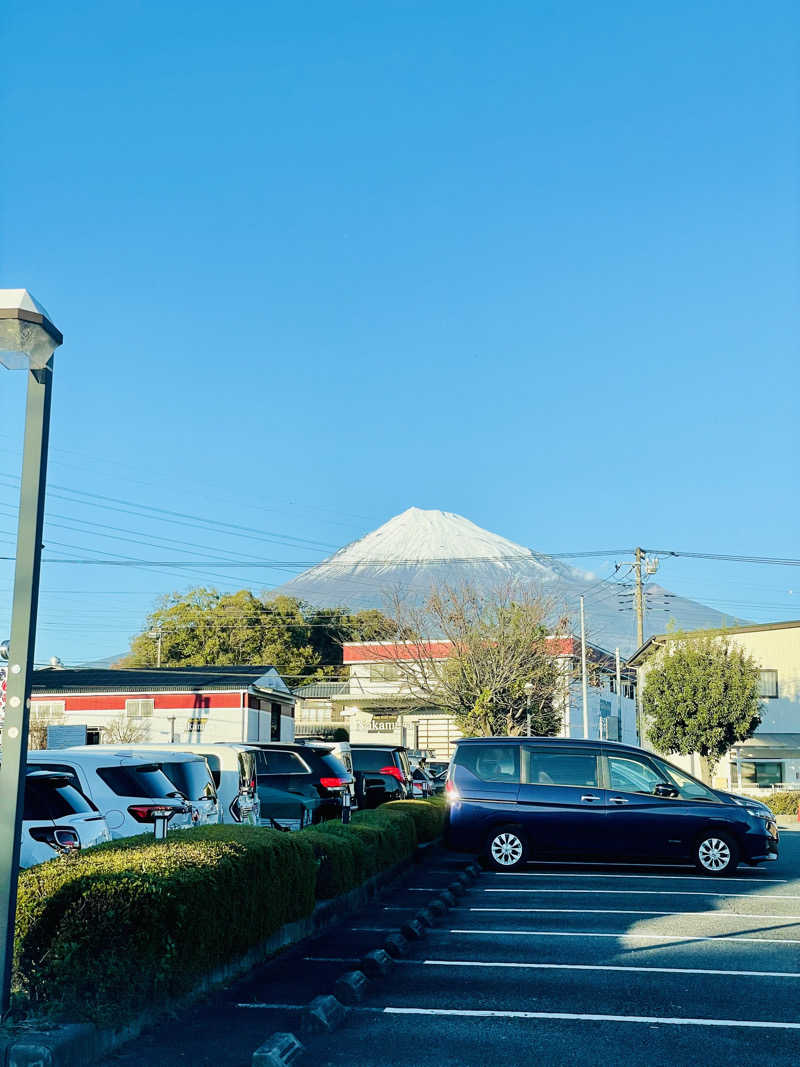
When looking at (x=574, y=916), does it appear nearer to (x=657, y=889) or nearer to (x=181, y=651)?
(x=657, y=889)

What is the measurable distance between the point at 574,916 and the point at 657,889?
3.01 meters

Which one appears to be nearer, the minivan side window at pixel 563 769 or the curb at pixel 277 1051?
the curb at pixel 277 1051

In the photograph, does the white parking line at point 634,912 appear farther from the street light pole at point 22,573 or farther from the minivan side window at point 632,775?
the street light pole at point 22,573

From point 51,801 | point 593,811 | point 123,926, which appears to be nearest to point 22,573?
point 123,926

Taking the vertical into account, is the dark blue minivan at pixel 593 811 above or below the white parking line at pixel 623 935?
above

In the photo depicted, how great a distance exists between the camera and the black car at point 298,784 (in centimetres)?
1761

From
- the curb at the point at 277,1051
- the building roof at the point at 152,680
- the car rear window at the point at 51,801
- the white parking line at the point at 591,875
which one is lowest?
the white parking line at the point at 591,875

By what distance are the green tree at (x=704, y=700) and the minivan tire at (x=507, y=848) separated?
29.3 m

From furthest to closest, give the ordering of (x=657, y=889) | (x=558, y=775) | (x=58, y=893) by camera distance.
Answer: (x=558, y=775), (x=657, y=889), (x=58, y=893)

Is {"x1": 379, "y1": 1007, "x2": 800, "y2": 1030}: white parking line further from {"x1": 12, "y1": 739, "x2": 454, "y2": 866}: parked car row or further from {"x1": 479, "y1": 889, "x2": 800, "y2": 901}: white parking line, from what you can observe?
{"x1": 479, "y1": 889, "x2": 800, "y2": 901}: white parking line

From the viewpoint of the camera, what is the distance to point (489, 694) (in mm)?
37906

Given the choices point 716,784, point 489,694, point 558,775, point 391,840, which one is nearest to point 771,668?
point 716,784

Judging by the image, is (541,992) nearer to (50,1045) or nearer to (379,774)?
(50,1045)

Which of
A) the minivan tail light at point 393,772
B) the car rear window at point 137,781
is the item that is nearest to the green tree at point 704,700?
the minivan tail light at point 393,772
